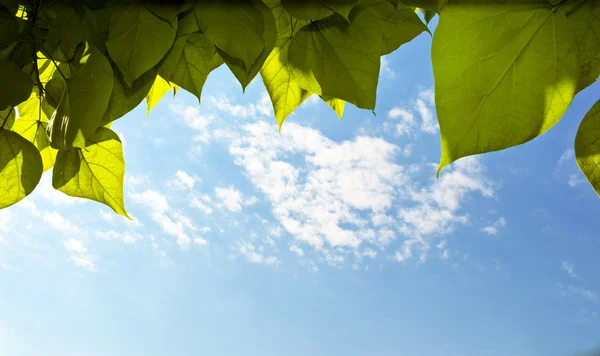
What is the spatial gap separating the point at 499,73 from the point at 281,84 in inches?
7.9

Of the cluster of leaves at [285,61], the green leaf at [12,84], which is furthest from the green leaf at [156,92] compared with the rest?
the green leaf at [12,84]

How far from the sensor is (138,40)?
0.36 metres

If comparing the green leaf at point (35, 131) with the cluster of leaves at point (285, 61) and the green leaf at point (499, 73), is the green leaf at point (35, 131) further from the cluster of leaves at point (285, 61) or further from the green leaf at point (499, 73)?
the green leaf at point (499, 73)

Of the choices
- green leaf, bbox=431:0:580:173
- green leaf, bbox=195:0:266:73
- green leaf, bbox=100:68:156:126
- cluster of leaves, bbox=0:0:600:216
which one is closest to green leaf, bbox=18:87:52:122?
cluster of leaves, bbox=0:0:600:216

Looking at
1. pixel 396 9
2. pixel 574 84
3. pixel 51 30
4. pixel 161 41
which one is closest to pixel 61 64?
pixel 51 30

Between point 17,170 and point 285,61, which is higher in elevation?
point 285,61

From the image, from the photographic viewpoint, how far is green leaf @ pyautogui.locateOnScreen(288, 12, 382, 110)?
0.38 m

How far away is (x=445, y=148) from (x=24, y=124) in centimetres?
42

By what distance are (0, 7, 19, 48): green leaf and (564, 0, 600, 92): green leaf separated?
0.43 m

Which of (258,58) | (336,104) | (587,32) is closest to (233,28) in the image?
(258,58)

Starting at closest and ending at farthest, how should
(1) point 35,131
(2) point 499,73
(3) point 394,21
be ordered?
(2) point 499,73 < (3) point 394,21 < (1) point 35,131

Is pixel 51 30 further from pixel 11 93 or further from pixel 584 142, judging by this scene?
pixel 584 142

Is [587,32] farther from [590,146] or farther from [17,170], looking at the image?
[17,170]

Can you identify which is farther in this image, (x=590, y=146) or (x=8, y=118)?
(x=8, y=118)
